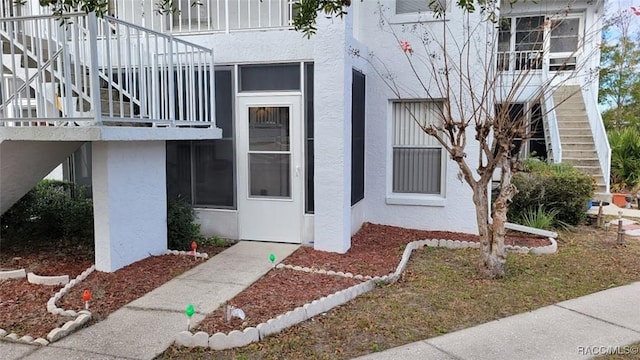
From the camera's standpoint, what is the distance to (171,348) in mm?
3979

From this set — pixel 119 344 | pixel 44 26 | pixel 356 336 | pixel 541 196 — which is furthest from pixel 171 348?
pixel 541 196

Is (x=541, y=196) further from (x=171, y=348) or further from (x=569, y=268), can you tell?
(x=171, y=348)

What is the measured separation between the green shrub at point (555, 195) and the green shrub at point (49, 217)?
717cm

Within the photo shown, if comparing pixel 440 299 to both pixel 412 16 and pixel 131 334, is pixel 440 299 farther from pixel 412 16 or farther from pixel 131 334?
pixel 412 16

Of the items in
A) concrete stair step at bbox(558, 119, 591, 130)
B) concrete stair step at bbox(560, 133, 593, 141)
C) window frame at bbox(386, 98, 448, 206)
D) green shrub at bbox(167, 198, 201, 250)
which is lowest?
green shrub at bbox(167, 198, 201, 250)

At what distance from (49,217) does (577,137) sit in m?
12.2

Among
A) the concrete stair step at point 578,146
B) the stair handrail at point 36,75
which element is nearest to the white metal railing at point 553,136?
the concrete stair step at point 578,146

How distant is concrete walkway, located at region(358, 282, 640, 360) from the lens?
396 cm

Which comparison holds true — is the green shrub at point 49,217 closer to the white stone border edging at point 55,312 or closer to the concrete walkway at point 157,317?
the white stone border edging at point 55,312

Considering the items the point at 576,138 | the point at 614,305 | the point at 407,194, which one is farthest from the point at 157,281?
the point at 576,138

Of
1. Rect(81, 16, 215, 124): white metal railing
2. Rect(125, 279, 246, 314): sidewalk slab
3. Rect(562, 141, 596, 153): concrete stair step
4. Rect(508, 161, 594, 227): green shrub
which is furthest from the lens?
Rect(562, 141, 596, 153): concrete stair step

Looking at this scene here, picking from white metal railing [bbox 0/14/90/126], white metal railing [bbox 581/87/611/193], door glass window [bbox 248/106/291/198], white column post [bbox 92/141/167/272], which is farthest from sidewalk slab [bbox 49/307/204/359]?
white metal railing [bbox 581/87/611/193]

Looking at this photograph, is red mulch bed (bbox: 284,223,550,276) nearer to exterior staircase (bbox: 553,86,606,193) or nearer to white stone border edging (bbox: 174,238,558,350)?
white stone border edging (bbox: 174,238,558,350)

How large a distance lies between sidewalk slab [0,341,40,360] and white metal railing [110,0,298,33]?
16.9 feet
